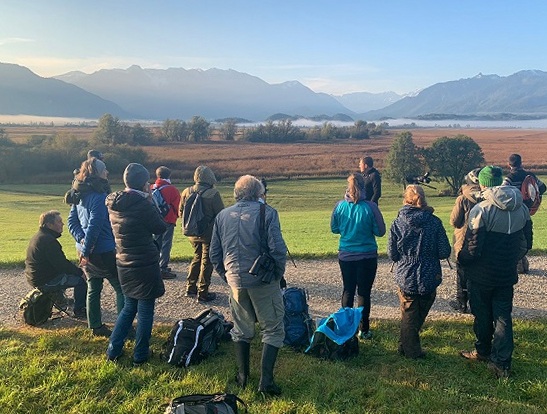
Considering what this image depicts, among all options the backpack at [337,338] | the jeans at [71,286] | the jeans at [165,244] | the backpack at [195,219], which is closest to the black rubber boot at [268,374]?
the backpack at [337,338]

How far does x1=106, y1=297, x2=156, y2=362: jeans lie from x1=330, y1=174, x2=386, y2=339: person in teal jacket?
2.54 meters

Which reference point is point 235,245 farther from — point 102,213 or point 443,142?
point 443,142

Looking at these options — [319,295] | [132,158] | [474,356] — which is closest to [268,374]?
[474,356]

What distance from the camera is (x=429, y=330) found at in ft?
19.9

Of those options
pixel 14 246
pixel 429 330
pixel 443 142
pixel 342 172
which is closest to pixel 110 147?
pixel 342 172

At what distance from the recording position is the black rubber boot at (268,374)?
4477 mm

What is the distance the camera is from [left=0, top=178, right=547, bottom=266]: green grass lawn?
42.9 ft

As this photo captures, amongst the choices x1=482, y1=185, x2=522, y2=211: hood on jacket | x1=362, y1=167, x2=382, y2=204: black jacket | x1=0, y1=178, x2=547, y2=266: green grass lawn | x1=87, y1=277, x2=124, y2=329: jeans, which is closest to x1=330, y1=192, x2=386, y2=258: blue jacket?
x1=482, y1=185, x2=522, y2=211: hood on jacket

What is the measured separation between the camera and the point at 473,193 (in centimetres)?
608

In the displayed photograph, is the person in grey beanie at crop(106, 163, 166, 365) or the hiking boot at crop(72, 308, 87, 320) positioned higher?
the person in grey beanie at crop(106, 163, 166, 365)

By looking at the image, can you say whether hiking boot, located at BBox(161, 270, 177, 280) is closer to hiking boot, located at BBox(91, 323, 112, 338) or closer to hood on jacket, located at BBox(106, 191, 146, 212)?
hiking boot, located at BBox(91, 323, 112, 338)

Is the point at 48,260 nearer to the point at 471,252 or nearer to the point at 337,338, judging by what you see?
the point at 337,338

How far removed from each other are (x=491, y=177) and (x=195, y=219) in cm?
433

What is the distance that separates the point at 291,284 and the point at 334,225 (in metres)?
2.89
